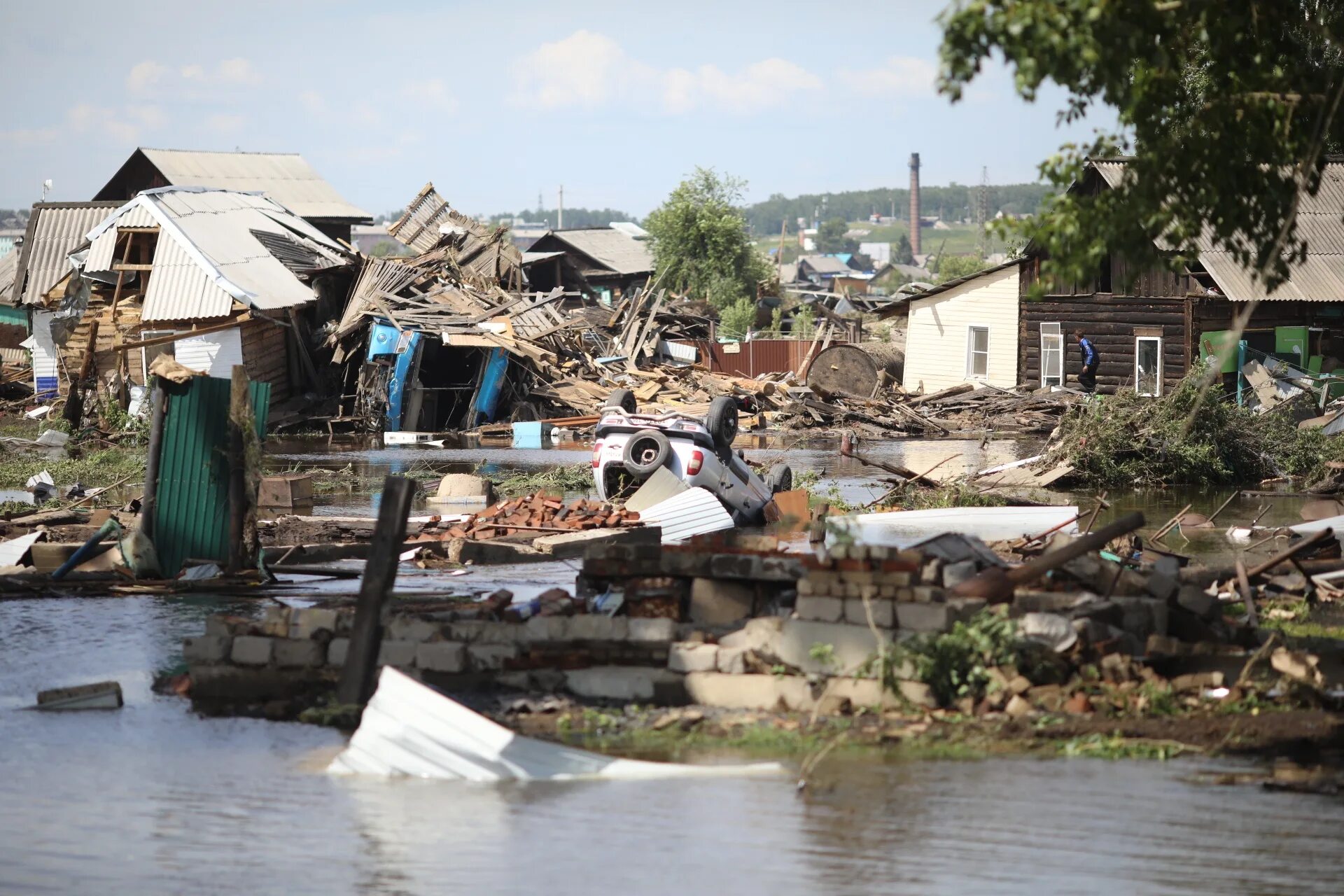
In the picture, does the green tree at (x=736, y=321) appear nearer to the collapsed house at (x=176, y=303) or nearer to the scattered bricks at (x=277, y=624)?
the collapsed house at (x=176, y=303)

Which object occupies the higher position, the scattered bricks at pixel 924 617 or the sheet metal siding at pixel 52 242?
the sheet metal siding at pixel 52 242

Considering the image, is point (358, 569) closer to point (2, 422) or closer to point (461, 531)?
point (461, 531)

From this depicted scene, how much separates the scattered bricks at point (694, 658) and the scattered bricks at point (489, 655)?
1.02 m

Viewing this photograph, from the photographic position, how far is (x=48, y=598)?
11.8 m

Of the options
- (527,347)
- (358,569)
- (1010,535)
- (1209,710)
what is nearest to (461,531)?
(358,569)

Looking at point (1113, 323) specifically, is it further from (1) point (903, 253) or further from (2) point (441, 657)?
(1) point (903, 253)

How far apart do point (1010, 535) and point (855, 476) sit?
7333mm

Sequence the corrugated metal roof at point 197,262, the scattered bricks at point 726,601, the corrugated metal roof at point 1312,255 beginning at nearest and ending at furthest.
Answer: the scattered bricks at point 726,601 < the corrugated metal roof at point 1312,255 < the corrugated metal roof at point 197,262

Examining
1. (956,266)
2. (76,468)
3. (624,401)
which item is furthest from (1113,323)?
(956,266)

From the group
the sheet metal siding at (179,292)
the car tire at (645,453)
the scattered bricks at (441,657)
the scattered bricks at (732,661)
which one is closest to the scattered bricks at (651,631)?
the scattered bricks at (732,661)

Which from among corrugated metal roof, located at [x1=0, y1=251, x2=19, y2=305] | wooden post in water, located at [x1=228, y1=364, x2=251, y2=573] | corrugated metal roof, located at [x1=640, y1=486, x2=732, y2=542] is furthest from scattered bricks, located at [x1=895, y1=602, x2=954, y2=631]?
corrugated metal roof, located at [x1=0, y1=251, x2=19, y2=305]

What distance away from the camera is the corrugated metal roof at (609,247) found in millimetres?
61375

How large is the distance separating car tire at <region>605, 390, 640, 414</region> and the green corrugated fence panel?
19.9 feet

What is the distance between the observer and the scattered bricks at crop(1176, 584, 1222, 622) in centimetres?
906
